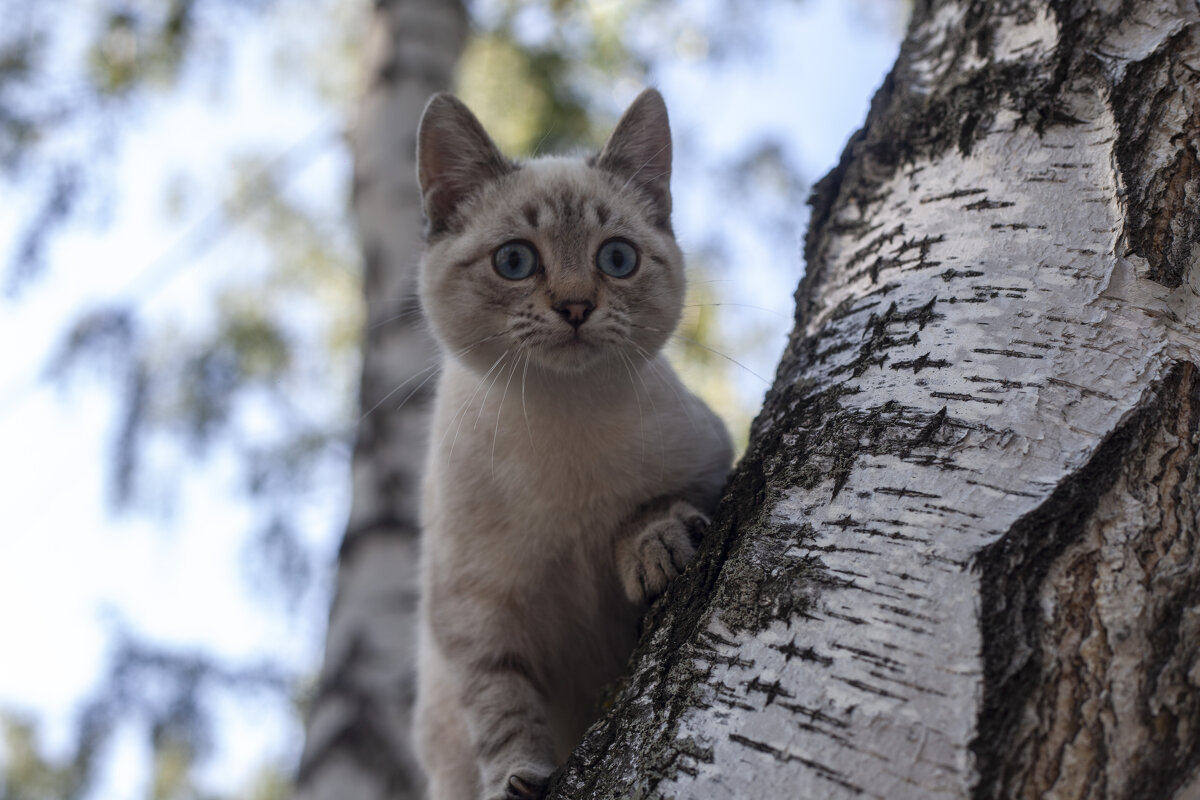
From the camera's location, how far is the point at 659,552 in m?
2.29

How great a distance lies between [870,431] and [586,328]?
996mm

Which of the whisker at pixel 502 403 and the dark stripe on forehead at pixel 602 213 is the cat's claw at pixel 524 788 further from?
the dark stripe on forehead at pixel 602 213

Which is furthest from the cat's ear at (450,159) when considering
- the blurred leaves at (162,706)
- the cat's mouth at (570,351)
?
the blurred leaves at (162,706)

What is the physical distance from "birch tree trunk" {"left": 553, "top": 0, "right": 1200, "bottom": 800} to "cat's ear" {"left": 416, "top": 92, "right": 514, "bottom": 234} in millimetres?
1288

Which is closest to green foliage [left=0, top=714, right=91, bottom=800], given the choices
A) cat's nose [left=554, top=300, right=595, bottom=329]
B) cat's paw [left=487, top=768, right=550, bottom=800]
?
cat's paw [left=487, top=768, right=550, bottom=800]

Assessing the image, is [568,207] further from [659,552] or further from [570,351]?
[659,552]

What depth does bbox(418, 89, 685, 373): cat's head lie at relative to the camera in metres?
2.62

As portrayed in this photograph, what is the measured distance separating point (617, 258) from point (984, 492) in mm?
1528

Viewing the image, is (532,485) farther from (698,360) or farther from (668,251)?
(698,360)

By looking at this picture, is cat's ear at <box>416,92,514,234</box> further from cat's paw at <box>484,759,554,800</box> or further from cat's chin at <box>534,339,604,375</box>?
cat's paw at <box>484,759,554,800</box>

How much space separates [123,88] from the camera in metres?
5.01

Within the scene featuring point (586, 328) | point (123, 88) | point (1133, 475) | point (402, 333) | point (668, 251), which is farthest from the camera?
point (123, 88)

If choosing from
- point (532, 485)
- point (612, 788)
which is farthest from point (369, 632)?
point (612, 788)

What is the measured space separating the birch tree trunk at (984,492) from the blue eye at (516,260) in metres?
0.85
